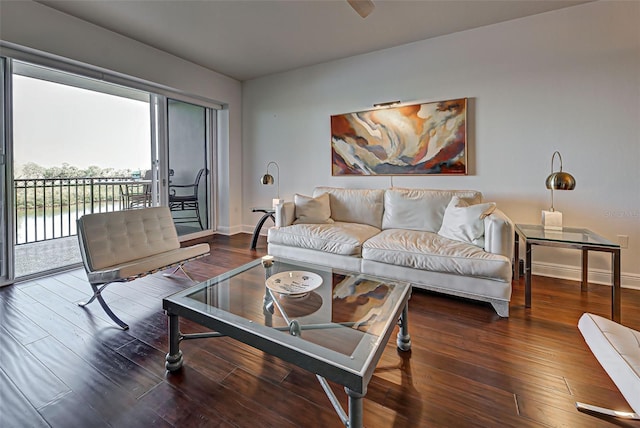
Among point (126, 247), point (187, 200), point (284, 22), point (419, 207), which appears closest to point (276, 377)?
point (126, 247)

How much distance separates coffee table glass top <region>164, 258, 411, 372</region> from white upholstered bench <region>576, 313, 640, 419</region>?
0.75 metres

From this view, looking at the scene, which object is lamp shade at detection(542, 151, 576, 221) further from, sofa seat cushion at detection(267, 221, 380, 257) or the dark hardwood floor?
sofa seat cushion at detection(267, 221, 380, 257)

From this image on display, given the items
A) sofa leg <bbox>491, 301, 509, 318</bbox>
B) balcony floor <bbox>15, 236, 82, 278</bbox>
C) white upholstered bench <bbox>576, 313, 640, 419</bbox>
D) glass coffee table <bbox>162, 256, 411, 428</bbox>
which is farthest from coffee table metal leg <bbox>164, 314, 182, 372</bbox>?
balcony floor <bbox>15, 236, 82, 278</bbox>

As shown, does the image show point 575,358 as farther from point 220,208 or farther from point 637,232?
point 220,208

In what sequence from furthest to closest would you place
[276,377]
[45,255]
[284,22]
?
[45,255] < [284,22] < [276,377]

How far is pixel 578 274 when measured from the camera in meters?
2.88

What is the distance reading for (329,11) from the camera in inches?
113

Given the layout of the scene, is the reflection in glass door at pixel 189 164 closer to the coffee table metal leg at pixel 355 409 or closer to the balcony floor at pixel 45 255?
the balcony floor at pixel 45 255

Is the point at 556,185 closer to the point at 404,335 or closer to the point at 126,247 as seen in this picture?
the point at 404,335

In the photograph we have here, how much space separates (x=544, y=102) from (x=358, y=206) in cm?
212

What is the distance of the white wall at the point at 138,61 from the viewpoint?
8.69ft

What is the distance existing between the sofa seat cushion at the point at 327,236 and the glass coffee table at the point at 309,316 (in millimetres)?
677

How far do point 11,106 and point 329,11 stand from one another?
3100mm

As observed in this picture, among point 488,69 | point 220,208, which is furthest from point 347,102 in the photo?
point 220,208
